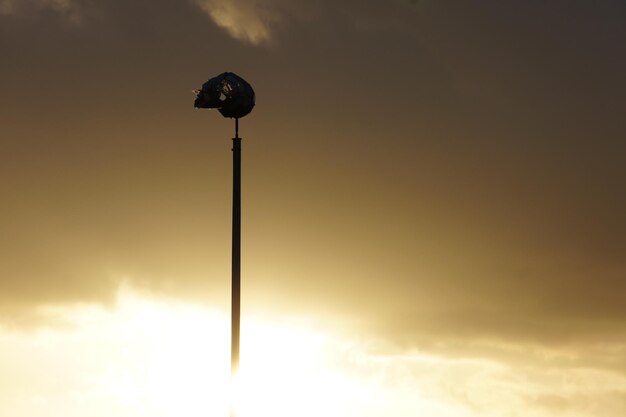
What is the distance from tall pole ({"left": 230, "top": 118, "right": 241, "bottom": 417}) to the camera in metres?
37.1

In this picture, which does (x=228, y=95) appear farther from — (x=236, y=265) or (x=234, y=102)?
(x=236, y=265)

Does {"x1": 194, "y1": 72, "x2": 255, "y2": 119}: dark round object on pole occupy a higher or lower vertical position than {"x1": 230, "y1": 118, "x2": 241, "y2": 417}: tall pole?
higher

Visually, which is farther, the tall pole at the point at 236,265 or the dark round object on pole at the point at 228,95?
the dark round object on pole at the point at 228,95

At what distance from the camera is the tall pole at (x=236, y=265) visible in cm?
3712

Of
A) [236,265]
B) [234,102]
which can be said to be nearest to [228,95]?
[234,102]

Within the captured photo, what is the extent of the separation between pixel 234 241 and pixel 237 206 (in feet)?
2.93

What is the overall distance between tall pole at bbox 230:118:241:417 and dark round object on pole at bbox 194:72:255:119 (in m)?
0.46

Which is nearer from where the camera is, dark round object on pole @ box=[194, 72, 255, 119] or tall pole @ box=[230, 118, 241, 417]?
tall pole @ box=[230, 118, 241, 417]

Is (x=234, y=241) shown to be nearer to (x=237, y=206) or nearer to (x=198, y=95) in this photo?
(x=237, y=206)

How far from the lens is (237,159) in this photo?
38750 mm

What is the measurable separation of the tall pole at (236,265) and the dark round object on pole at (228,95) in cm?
46

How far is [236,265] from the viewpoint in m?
37.8

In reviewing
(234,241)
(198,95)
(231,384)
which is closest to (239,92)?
(198,95)

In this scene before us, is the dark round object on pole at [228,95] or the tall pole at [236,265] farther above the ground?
the dark round object on pole at [228,95]
